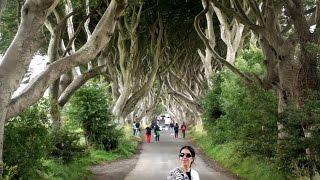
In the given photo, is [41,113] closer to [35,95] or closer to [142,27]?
[35,95]

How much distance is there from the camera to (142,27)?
31.4 metres

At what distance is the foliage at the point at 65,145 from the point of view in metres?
15.7

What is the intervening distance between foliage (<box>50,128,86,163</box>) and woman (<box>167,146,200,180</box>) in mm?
10211

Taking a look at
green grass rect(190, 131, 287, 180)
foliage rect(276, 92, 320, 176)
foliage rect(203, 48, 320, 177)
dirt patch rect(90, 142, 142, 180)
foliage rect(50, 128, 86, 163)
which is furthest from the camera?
dirt patch rect(90, 142, 142, 180)

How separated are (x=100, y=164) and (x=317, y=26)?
1148 cm

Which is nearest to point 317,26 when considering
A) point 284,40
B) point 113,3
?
point 284,40

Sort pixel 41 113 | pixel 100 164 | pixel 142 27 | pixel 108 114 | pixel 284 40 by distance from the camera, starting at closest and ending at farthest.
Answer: pixel 41 113 → pixel 284 40 → pixel 100 164 → pixel 108 114 → pixel 142 27

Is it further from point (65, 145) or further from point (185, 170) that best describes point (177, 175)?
point (65, 145)

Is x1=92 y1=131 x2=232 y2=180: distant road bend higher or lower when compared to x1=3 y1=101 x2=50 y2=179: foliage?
lower

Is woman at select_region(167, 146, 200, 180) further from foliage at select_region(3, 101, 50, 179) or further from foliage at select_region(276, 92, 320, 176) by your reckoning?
foliage at select_region(276, 92, 320, 176)

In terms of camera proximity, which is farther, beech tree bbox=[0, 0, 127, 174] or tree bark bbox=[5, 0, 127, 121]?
tree bark bbox=[5, 0, 127, 121]

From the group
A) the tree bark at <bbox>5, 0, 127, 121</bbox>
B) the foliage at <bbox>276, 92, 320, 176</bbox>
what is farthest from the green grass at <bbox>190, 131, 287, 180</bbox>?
the tree bark at <bbox>5, 0, 127, 121</bbox>

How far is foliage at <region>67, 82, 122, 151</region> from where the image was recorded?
23.3 m

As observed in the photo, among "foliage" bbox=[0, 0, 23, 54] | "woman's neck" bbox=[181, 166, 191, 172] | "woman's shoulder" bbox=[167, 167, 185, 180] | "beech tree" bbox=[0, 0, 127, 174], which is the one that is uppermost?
"foliage" bbox=[0, 0, 23, 54]
